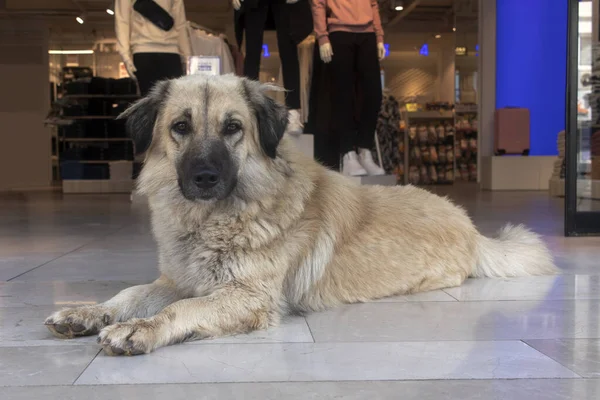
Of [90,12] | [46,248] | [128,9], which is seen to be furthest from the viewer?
[90,12]

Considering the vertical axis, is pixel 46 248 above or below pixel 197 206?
below

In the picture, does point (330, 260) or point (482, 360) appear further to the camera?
point (330, 260)

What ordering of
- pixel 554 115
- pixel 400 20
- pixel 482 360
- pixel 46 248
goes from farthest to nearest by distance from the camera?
1. pixel 400 20
2. pixel 554 115
3. pixel 46 248
4. pixel 482 360

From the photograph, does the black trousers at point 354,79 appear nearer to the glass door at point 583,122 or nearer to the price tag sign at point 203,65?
the price tag sign at point 203,65

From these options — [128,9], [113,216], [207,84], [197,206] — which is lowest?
[113,216]

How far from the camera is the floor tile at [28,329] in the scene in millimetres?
2631

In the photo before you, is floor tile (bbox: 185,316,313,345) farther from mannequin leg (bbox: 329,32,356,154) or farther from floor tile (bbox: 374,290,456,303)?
mannequin leg (bbox: 329,32,356,154)

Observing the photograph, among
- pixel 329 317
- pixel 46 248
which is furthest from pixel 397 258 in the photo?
pixel 46 248

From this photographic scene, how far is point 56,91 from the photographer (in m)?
22.8

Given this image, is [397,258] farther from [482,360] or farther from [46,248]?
[46,248]

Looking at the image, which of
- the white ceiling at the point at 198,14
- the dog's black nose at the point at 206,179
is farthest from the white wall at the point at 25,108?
the dog's black nose at the point at 206,179

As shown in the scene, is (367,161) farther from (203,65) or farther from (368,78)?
(203,65)

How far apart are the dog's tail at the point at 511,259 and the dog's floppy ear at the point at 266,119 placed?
5.34ft

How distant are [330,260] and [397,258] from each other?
0.44 meters
